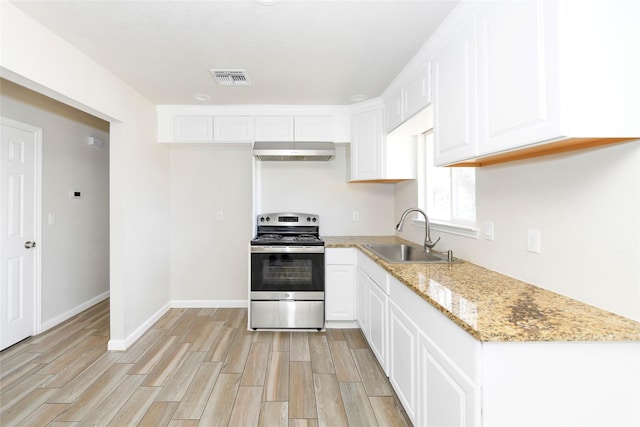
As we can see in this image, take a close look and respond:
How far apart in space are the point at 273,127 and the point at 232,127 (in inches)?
17.2

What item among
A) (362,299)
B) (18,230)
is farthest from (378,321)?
(18,230)

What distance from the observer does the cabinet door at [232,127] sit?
3490mm

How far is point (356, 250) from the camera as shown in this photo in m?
3.26

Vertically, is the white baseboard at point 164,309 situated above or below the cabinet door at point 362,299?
below

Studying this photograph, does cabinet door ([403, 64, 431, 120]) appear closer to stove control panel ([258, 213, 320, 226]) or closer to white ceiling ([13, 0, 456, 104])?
white ceiling ([13, 0, 456, 104])

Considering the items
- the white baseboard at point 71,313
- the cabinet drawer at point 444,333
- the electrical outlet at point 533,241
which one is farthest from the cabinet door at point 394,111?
the white baseboard at point 71,313

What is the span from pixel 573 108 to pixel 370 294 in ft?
6.50

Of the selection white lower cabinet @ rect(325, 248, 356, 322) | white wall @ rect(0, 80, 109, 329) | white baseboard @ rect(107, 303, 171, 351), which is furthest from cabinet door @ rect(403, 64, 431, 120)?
white wall @ rect(0, 80, 109, 329)

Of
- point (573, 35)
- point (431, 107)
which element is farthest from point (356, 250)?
point (573, 35)

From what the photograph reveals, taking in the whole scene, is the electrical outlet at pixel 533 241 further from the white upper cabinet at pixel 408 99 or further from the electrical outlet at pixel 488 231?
the white upper cabinet at pixel 408 99

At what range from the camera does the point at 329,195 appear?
390 centimetres

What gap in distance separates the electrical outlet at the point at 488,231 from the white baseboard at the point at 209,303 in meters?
2.94

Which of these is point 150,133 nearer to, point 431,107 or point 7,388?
point 7,388

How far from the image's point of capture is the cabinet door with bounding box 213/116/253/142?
11.5 ft
